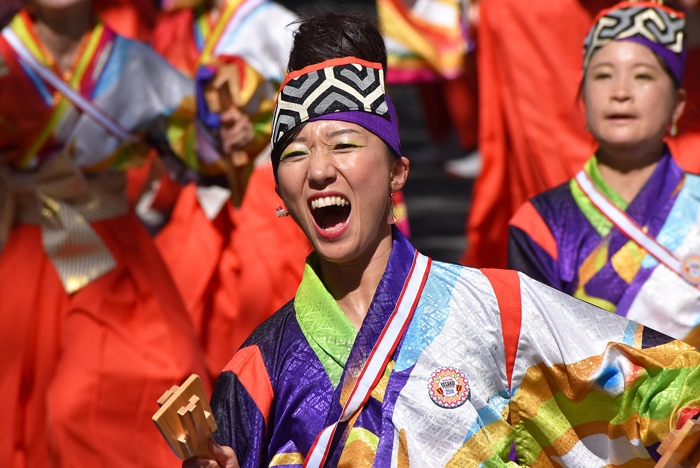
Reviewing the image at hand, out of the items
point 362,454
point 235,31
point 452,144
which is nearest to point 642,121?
point 362,454

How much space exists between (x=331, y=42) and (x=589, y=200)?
114cm

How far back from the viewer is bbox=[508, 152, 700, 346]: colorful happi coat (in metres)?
2.76

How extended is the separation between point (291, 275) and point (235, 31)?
1173 mm

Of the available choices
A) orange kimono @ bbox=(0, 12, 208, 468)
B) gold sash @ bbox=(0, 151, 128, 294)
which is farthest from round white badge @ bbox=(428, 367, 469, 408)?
gold sash @ bbox=(0, 151, 128, 294)

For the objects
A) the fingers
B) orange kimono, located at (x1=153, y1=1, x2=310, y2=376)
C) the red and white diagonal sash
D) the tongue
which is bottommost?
orange kimono, located at (x1=153, y1=1, x2=310, y2=376)

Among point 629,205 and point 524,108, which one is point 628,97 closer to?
point 629,205

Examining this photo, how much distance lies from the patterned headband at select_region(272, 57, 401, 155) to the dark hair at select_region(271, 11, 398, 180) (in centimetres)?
2

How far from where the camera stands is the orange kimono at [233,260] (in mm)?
3838

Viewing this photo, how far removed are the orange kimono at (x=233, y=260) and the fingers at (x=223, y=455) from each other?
189 centimetres

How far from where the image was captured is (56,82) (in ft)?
10.4

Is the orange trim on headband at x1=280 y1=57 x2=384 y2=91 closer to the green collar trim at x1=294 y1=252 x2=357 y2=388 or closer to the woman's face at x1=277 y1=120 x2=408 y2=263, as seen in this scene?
the woman's face at x1=277 y1=120 x2=408 y2=263

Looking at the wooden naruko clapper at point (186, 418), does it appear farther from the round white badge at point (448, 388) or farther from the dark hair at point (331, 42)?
the dark hair at point (331, 42)

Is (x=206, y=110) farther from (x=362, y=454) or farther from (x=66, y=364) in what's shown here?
(x=362, y=454)

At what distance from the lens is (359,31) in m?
2.12
